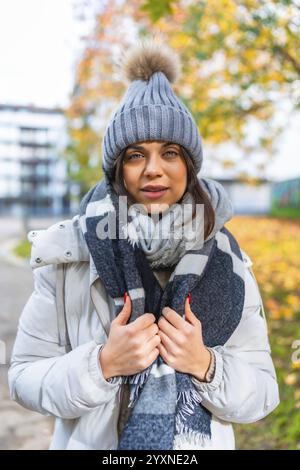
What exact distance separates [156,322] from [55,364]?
284mm

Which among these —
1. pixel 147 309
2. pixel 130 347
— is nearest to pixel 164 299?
pixel 147 309

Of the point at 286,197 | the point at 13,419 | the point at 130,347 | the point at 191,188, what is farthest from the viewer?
the point at 286,197

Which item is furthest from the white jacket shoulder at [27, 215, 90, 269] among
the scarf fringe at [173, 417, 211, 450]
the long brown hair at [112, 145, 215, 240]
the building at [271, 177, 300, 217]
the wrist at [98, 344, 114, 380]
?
the building at [271, 177, 300, 217]

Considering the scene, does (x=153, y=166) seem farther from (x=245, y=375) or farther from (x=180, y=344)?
(x=245, y=375)

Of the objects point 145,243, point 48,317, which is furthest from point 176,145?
point 48,317

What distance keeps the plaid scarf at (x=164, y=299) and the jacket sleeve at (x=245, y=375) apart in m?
0.05

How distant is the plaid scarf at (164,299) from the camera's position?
4.10ft

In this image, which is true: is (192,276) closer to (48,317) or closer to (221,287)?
(221,287)

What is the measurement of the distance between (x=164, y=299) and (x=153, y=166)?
1.14 feet

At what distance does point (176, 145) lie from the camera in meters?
1.42

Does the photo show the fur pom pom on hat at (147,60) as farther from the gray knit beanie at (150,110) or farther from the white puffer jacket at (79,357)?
the white puffer jacket at (79,357)

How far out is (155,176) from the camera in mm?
1342

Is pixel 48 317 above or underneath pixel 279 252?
above

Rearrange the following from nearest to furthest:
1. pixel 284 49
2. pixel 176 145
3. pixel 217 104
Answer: pixel 176 145, pixel 284 49, pixel 217 104
